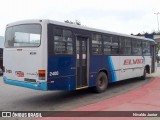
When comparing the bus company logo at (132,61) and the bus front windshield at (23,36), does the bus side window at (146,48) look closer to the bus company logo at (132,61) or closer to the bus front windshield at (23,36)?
the bus company logo at (132,61)

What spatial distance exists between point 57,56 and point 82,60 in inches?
68.0

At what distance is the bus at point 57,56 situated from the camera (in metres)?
9.08

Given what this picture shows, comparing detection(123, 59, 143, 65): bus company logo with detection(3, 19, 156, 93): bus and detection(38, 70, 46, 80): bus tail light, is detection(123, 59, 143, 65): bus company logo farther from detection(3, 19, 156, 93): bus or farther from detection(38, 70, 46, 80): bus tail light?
detection(38, 70, 46, 80): bus tail light

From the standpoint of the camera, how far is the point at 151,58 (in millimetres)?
18531

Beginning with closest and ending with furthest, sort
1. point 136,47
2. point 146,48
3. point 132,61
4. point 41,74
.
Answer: point 41,74 → point 132,61 → point 136,47 → point 146,48

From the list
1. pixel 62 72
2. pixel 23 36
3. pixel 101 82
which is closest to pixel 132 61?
pixel 101 82

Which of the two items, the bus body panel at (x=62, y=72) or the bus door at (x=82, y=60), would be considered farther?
the bus door at (x=82, y=60)

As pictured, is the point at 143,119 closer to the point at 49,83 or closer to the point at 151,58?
the point at 49,83

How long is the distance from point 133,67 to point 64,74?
676 centimetres

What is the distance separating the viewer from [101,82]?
12.4 meters

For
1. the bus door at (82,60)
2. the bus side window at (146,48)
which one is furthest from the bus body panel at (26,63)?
the bus side window at (146,48)

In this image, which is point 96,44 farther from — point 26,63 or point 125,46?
point 26,63

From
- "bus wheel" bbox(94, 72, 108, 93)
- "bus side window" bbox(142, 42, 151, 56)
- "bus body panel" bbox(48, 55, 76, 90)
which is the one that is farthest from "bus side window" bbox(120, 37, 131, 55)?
"bus body panel" bbox(48, 55, 76, 90)

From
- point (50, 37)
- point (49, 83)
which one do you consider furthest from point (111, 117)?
point (50, 37)
